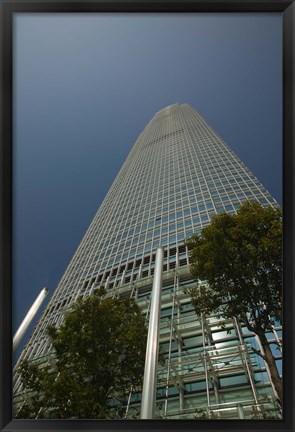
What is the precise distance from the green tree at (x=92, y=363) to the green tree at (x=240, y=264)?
2060 mm

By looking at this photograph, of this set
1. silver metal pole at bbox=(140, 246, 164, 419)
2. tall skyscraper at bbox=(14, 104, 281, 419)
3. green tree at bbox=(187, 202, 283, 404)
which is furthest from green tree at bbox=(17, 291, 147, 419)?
green tree at bbox=(187, 202, 283, 404)

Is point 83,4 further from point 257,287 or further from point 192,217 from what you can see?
point 192,217

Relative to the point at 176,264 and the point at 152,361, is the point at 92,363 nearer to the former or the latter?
the point at 152,361

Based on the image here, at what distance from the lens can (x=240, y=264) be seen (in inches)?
395

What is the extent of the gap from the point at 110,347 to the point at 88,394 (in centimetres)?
141

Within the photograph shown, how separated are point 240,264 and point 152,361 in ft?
13.6

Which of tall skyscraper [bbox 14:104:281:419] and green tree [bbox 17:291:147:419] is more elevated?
tall skyscraper [bbox 14:104:281:419]

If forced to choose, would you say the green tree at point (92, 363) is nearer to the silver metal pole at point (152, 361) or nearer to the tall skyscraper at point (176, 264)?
the tall skyscraper at point (176, 264)

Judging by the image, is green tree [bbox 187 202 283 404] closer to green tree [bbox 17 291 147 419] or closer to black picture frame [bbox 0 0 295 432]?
green tree [bbox 17 291 147 419]

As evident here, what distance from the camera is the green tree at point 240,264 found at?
9.20 meters

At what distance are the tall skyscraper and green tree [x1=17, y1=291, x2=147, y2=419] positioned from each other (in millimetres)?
655

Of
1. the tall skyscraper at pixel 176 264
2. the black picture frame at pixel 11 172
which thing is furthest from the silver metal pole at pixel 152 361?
the black picture frame at pixel 11 172

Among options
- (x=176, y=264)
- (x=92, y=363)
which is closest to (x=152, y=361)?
(x=92, y=363)

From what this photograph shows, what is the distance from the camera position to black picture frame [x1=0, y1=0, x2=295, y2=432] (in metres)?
Result: 3.92
